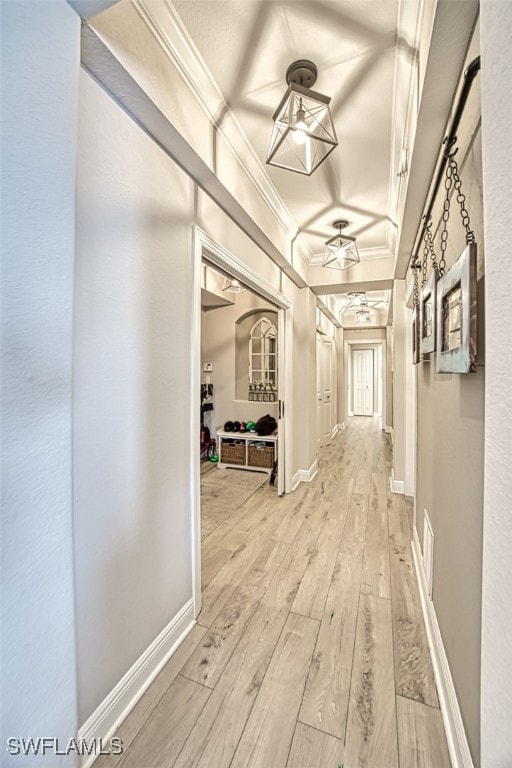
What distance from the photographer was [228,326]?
17.0ft

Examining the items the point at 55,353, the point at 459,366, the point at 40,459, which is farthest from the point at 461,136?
the point at 40,459

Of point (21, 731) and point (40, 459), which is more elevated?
point (40, 459)

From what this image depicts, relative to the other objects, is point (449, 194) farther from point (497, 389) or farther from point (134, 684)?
point (134, 684)

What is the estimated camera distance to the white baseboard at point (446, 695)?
101 centimetres

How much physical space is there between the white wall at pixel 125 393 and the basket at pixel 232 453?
2.89 metres

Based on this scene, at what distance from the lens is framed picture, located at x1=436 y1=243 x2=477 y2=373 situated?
90cm

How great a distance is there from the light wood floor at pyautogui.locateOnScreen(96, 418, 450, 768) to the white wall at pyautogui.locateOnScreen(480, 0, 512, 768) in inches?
32.7

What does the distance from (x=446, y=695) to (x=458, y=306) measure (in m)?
1.46

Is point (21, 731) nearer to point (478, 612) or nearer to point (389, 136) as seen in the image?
point (478, 612)

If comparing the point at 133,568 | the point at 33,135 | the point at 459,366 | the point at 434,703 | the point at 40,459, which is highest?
the point at 33,135

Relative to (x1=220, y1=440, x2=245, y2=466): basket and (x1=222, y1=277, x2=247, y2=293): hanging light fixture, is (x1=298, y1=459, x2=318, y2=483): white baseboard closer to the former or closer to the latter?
(x1=220, y1=440, x2=245, y2=466): basket

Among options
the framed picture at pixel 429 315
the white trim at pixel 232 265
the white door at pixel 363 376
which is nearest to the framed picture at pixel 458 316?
the framed picture at pixel 429 315

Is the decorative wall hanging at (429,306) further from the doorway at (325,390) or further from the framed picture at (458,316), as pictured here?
the doorway at (325,390)

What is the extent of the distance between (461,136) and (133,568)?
205 cm
